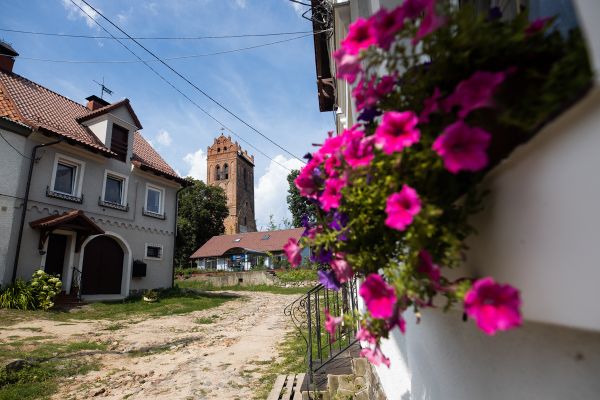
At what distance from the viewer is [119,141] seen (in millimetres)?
15047

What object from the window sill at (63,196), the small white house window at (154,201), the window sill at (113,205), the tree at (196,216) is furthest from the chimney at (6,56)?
the tree at (196,216)

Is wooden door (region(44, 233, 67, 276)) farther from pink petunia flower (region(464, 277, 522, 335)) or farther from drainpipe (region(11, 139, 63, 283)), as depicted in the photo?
pink petunia flower (region(464, 277, 522, 335))

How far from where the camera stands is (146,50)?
8.35m

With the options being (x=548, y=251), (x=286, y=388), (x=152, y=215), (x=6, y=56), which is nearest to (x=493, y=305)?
(x=548, y=251)

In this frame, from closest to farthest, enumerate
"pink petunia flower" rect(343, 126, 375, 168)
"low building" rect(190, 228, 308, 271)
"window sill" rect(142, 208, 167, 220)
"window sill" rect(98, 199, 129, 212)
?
"pink petunia flower" rect(343, 126, 375, 168) < "window sill" rect(98, 199, 129, 212) < "window sill" rect(142, 208, 167, 220) < "low building" rect(190, 228, 308, 271)

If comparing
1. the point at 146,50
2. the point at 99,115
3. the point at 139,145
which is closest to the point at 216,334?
the point at 146,50

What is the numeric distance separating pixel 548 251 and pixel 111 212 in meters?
15.7

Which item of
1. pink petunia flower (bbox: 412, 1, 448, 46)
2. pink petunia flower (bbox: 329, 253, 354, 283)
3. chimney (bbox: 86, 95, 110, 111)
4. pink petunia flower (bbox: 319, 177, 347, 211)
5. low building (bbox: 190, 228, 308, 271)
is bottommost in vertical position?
pink petunia flower (bbox: 329, 253, 354, 283)

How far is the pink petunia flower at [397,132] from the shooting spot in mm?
813

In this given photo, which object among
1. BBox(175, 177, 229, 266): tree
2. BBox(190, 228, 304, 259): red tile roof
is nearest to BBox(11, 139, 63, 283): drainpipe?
BBox(190, 228, 304, 259): red tile roof

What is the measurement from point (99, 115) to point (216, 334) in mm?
11127

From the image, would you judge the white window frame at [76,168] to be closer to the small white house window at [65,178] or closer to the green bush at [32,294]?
the small white house window at [65,178]

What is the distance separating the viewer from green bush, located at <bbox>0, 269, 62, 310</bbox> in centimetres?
983

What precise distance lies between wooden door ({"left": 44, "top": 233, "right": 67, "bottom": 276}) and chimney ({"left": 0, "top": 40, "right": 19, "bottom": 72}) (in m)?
7.43
